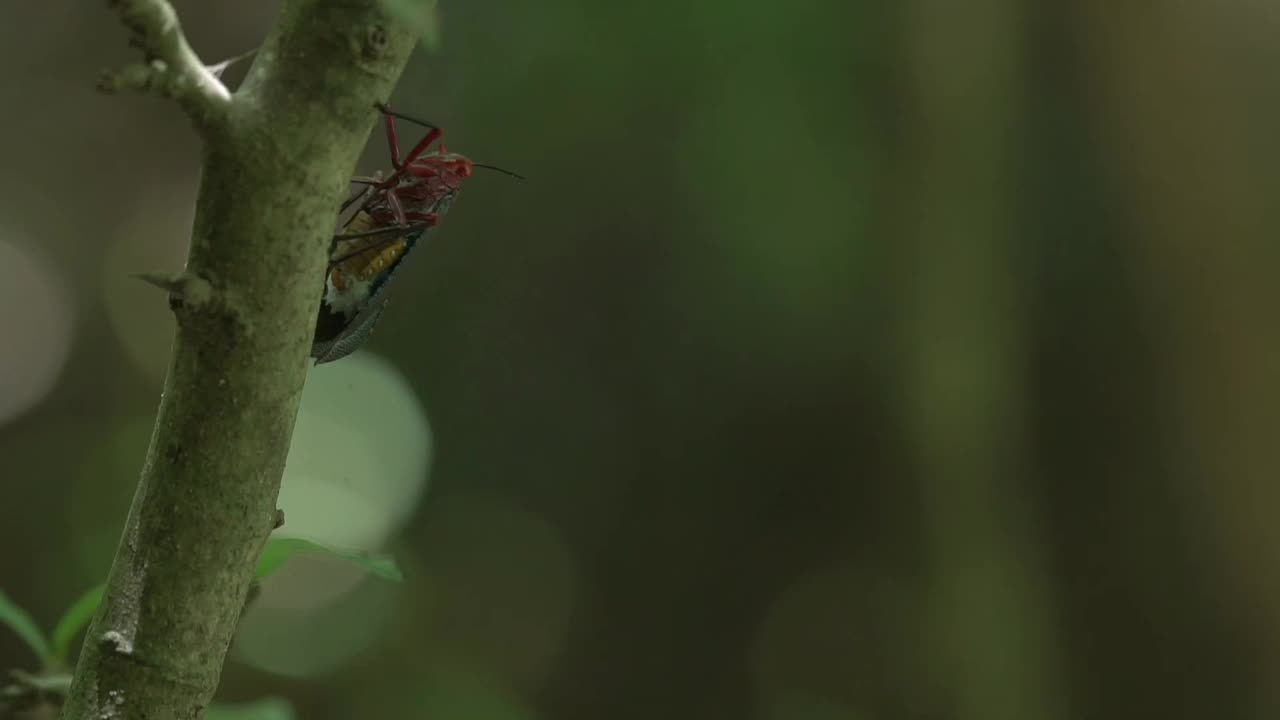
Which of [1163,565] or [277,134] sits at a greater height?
[277,134]

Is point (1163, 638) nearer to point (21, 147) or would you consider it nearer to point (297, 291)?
point (297, 291)

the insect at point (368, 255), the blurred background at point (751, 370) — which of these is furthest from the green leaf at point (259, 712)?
the blurred background at point (751, 370)

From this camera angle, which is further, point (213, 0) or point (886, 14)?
point (886, 14)

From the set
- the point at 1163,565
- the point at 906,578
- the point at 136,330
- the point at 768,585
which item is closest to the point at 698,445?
the point at 768,585

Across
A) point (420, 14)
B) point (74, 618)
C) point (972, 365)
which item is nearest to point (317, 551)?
point (74, 618)

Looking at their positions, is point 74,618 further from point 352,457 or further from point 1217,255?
point 1217,255

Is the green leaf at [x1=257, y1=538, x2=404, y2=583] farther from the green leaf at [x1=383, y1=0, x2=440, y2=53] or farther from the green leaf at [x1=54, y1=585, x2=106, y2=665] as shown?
the green leaf at [x1=383, y1=0, x2=440, y2=53]
